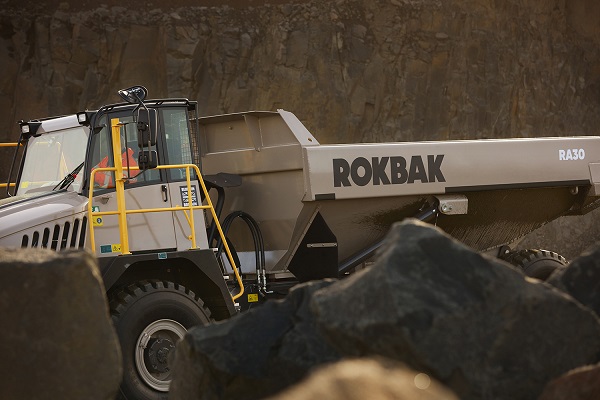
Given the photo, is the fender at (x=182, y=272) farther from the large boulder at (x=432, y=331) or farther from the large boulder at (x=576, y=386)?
the large boulder at (x=576, y=386)

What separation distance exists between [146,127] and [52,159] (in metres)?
1.82

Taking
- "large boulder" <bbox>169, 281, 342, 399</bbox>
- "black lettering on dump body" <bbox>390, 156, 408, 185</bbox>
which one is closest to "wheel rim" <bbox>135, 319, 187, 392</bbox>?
"black lettering on dump body" <bbox>390, 156, 408, 185</bbox>

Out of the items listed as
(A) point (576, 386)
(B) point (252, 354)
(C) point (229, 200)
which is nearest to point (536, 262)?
(C) point (229, 200)

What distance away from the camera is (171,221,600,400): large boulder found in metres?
3.83

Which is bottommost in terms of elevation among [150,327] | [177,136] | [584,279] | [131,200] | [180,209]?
[150,327]

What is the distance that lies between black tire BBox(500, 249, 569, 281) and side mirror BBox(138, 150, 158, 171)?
5.22 meters

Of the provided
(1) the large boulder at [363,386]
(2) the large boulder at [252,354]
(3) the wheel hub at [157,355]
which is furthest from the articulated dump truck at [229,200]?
(1) the large boulder at [363,386]

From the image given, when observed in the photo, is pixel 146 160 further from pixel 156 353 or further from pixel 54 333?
pixel 54 333

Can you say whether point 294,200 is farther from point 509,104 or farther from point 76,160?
point 509,104

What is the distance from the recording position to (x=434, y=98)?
27.7m

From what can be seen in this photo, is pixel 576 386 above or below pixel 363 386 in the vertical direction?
below

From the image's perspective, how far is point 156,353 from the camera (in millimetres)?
8227

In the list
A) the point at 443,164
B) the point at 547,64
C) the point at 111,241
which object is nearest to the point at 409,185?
the point at 443,164

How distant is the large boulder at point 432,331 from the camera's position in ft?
12.6
